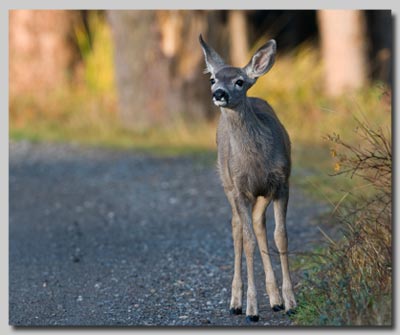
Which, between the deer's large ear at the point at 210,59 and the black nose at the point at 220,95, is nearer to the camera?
the black nose at the point at 220,95

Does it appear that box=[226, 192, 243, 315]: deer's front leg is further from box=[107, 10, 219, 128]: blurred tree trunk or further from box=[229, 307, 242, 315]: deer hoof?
box=[107, 10, 219, 128]: blurred tree trunk

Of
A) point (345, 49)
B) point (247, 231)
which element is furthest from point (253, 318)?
point (345, 49)

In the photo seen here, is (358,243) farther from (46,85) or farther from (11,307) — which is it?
(46,85)

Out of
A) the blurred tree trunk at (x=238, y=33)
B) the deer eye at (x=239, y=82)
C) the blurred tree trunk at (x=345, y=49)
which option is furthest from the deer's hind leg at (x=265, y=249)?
the blurred tree trunk at (x=238, y=33)

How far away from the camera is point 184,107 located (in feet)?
49.5

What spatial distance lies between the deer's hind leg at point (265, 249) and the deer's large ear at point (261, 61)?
89cm

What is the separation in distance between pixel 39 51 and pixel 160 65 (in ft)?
11.0

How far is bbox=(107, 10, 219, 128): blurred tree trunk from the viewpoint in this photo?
14898mm

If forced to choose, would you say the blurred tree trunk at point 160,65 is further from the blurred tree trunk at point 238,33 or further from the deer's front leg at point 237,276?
the deer's front leg at point 237,276

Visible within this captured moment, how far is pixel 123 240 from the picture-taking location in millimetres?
9273

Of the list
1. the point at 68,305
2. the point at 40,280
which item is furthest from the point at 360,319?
the point at 40,280

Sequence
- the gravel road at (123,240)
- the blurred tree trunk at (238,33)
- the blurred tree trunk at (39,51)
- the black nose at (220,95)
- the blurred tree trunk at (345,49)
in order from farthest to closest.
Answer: the blurred tree trunk at (39,51) → the blurred tree trunk at (238,33) → the blurred tree trunk at (345,49) → the gravel road at (123,240) → the black nose at (220,95)

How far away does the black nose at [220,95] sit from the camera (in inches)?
248

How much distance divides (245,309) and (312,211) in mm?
3245
